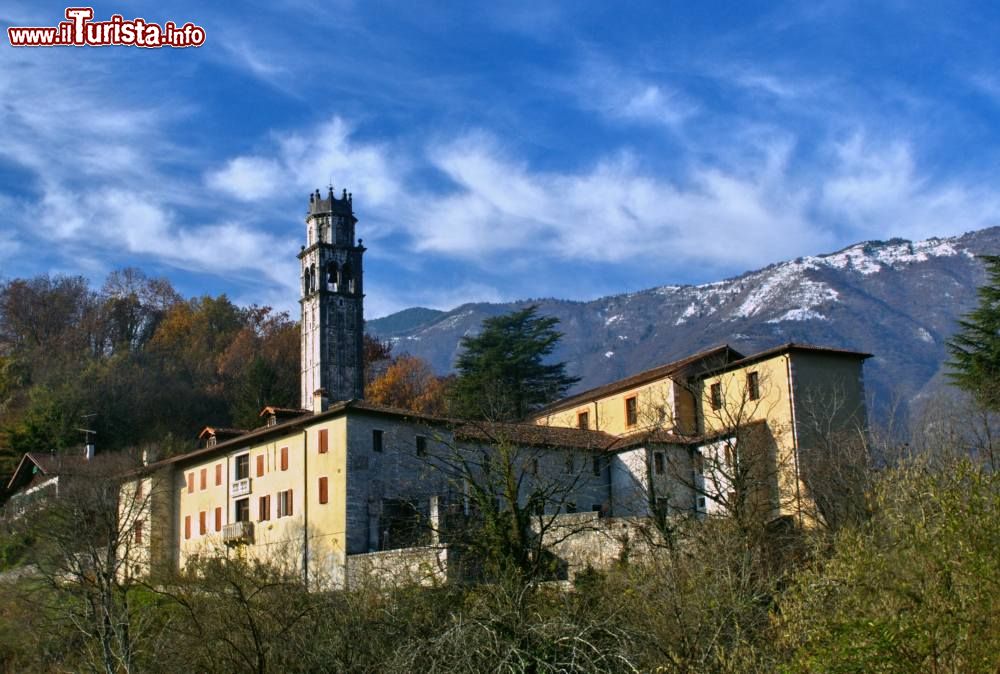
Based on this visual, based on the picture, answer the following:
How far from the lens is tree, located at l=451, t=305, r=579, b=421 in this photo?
60250mm

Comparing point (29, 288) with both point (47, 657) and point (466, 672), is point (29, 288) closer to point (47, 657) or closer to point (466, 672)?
point (47, 657)

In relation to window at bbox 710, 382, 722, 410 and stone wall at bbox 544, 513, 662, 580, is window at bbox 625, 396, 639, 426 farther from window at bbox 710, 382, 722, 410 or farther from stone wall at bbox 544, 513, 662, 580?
stone wall at bbox 544, 513, 662, 580

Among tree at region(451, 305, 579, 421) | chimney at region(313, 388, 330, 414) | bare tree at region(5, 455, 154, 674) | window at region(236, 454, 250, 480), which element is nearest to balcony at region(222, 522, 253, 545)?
window at region(236, 454, 250, 480)

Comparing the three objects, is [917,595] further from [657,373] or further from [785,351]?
[657,373]

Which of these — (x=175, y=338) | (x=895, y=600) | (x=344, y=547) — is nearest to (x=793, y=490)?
(x=344, y=547)

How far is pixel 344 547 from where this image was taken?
125 feet

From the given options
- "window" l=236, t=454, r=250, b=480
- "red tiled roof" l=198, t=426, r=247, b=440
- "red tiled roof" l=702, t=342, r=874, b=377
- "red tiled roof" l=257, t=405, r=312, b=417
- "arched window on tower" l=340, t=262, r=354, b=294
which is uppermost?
"arched window on tower" l=340, t=262, r=354, b=294

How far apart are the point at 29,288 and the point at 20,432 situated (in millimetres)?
19621

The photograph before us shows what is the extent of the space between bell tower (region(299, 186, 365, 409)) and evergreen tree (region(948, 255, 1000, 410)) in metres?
34.1

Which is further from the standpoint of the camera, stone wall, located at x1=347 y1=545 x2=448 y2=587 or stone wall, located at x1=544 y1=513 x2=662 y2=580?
stone wall, located at x1=544 y1=513 x2=662 y2=580

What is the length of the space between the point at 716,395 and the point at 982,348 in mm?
10051

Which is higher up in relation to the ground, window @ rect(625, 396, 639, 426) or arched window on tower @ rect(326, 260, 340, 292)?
arched window on tower @ rect(326, 260, 340, 292)

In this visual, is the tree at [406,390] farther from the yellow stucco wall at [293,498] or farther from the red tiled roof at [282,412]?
the yellow stucco wall at [293,498]

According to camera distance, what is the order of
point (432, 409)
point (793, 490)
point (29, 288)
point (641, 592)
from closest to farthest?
point (641, 592) < point (793, 490) < point (432, 409) < point (29, 288)
